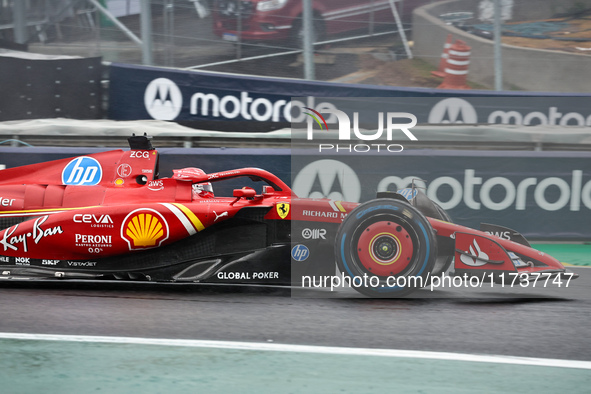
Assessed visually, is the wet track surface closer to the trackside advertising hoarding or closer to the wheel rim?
the wheel rim

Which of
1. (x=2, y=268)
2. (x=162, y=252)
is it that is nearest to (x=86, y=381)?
(x=162, y=252)

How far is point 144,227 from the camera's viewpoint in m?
5.14

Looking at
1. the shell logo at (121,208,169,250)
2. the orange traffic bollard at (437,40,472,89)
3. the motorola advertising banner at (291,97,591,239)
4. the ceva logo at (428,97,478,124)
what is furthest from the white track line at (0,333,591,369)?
the orange traffic bollard at (437,40,472,89)

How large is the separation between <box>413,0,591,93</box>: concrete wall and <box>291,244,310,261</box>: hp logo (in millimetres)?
8712

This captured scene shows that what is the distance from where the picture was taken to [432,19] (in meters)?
13.5

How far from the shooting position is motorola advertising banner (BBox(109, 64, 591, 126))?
36.6 ft

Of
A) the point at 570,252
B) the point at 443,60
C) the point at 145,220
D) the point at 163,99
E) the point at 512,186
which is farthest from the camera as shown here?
the point at 443,60

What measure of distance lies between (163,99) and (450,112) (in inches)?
194

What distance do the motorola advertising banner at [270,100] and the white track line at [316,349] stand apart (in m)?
7.44

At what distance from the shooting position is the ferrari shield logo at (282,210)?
5.18 metres

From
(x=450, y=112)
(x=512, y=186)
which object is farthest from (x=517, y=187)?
(x=450, y=112)

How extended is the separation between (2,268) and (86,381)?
7.57 feet

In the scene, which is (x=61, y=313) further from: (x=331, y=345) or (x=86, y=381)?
(x=331, y=345)

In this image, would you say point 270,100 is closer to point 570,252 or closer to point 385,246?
point 570,252
